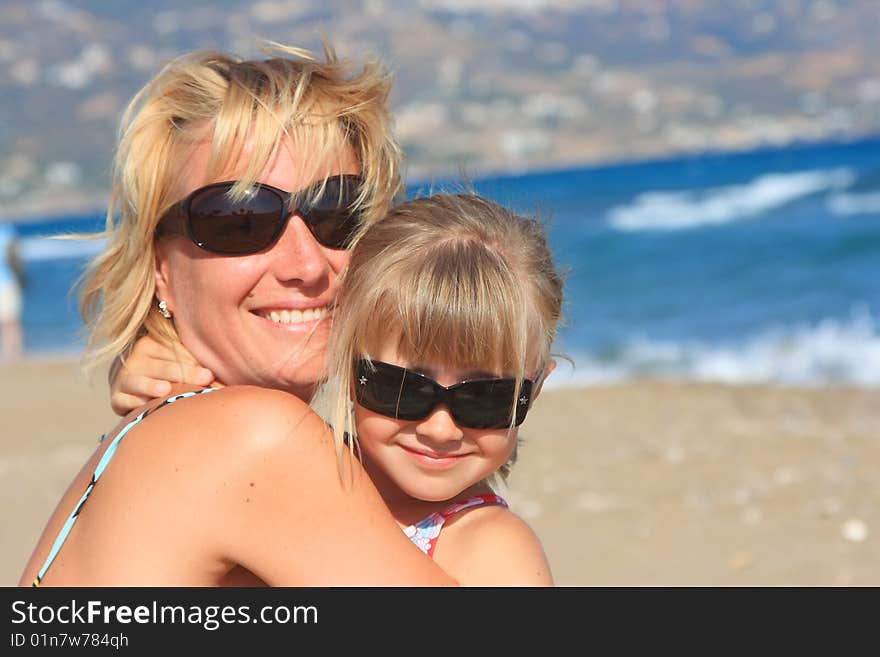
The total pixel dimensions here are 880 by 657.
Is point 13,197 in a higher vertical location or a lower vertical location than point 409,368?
lower

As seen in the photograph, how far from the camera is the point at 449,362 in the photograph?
7.45 feet

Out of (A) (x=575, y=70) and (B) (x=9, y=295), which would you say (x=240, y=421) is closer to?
(B) (x=9, y=295)

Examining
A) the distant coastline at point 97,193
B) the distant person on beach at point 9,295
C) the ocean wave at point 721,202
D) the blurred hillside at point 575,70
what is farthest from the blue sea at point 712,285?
the blurred hillside at point 575,70

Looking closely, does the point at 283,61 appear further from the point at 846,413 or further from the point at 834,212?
the point at 834,212

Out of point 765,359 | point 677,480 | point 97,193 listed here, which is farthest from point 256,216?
point 97,193

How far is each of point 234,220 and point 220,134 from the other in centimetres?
20

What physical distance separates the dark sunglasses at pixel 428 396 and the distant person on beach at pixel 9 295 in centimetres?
1526

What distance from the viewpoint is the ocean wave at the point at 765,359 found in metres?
11.9

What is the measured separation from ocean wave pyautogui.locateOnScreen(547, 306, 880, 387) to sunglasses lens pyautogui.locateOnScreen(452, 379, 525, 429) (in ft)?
32.0

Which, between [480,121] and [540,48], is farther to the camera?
[540,48]

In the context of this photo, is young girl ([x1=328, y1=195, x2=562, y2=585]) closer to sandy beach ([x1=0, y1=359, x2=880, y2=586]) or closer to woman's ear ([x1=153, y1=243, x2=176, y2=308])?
woman's ear ([x1=153, y1=243, x2=176, y2=308])

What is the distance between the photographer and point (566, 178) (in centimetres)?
6788
